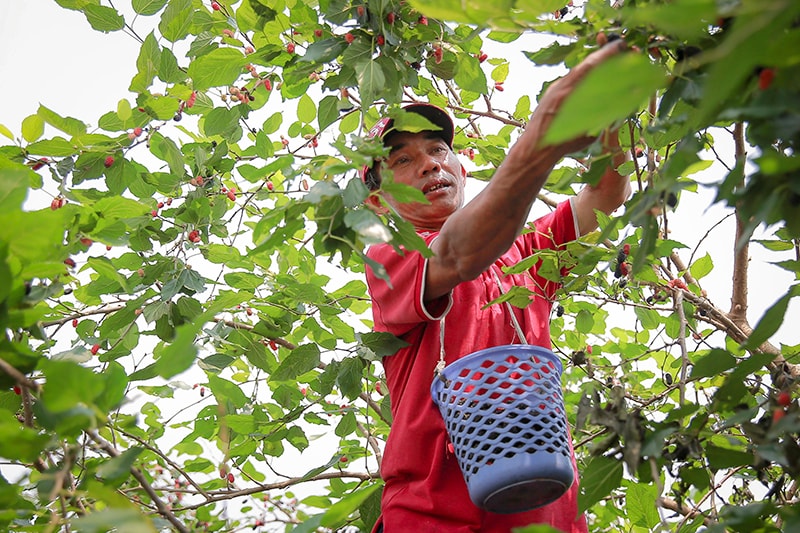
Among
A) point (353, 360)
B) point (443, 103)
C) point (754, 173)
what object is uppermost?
point (443, 103)

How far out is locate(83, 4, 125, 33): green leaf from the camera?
2.20 meters

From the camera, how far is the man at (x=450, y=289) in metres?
1.41

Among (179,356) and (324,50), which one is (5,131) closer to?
(324,50)

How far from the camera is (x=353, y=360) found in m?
2.12

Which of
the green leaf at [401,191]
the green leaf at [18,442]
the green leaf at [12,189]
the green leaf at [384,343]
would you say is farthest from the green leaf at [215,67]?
the green leaf at [18,442]

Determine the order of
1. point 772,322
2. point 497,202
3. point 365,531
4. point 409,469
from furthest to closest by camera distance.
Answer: point 365,531 → point 409,469 → point 497,202 → point 772,322

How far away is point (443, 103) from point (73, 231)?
5.17 ft

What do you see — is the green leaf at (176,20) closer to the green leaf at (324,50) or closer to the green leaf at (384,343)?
the green leaf at (324,50)

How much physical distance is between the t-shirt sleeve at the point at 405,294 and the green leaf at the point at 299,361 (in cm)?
35

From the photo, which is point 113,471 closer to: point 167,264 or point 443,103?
point 167,264

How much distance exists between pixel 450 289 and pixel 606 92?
3.69 ft

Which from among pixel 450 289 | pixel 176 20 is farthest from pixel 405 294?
pixel 176 20

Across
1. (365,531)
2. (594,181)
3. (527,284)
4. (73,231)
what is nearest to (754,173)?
(594,181)

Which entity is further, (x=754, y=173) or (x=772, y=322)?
(x=772, y=322)
